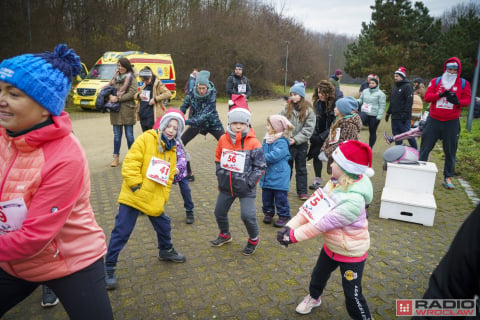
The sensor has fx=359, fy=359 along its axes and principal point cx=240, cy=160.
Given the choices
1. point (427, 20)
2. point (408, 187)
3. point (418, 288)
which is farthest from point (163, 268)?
point (427, 20)

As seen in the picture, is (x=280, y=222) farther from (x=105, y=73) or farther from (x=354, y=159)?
(x=105, y=73)

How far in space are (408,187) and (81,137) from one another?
9420 millimetres

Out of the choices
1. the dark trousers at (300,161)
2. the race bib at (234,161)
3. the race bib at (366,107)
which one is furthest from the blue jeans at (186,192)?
the race bib at (366,107)

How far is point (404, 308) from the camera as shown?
325 cm

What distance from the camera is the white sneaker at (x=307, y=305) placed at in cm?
329

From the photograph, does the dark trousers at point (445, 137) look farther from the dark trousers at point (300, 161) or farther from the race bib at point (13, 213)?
the race bib at point (13, 213)

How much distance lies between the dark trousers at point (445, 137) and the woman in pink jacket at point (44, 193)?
656 cm

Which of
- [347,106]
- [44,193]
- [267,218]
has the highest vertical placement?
[347,106]

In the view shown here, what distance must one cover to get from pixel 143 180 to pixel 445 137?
5.73 m

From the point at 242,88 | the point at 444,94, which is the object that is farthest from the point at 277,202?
the point at 242,88

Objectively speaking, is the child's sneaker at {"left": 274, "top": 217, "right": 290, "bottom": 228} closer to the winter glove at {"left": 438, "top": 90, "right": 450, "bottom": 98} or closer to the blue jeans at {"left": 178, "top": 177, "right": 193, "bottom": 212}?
the blue jeans at {"left": 178, "top": 177, "right": 193, "bottom": 212}

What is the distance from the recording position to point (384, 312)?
3.34m

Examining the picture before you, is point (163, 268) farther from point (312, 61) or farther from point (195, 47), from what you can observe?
point (312, 61)

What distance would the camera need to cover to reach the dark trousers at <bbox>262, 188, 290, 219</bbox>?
16.6 feet
